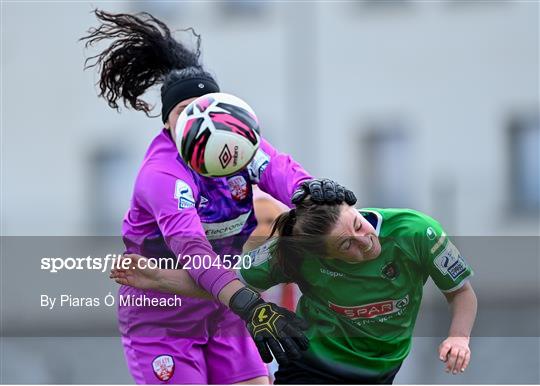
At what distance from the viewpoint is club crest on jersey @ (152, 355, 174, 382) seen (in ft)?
16.3

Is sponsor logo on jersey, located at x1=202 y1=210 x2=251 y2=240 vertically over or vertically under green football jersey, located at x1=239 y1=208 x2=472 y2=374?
over

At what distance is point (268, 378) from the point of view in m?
5.18

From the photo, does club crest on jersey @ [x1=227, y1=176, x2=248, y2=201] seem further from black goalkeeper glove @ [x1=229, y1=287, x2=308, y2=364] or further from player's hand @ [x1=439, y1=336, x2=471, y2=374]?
player's hand @ [x1=439, y1=336, x2=471, y2=374]

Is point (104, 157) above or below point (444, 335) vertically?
below

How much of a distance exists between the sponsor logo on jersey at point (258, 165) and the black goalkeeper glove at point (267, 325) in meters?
0.53

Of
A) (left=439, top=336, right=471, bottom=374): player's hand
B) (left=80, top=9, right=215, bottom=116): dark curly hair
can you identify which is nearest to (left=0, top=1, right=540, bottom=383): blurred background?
(left=80, top=9, right=215, bottom=116): dark curly hair

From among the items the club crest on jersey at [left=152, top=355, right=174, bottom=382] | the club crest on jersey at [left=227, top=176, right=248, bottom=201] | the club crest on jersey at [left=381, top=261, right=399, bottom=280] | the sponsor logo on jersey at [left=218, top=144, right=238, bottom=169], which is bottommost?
the club crest on jersey at [left=152, top=355, right=174, bottom=382]

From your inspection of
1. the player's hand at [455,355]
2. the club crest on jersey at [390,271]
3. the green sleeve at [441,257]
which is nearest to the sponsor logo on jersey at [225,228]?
the club crest on jersey at [390,271]

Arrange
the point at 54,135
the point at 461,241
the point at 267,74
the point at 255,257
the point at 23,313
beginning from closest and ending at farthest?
the point at 255,257 → the point at 461,241 → the point at 23,313 → the point at 267,74 → the point at 54,135

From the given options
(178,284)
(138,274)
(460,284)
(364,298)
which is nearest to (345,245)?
(364,298)

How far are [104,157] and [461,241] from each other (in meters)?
9.35

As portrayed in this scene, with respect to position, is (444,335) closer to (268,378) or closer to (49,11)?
(268,378)

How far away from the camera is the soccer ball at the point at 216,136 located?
15.2 feet

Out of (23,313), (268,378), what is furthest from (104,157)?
(268,378)
